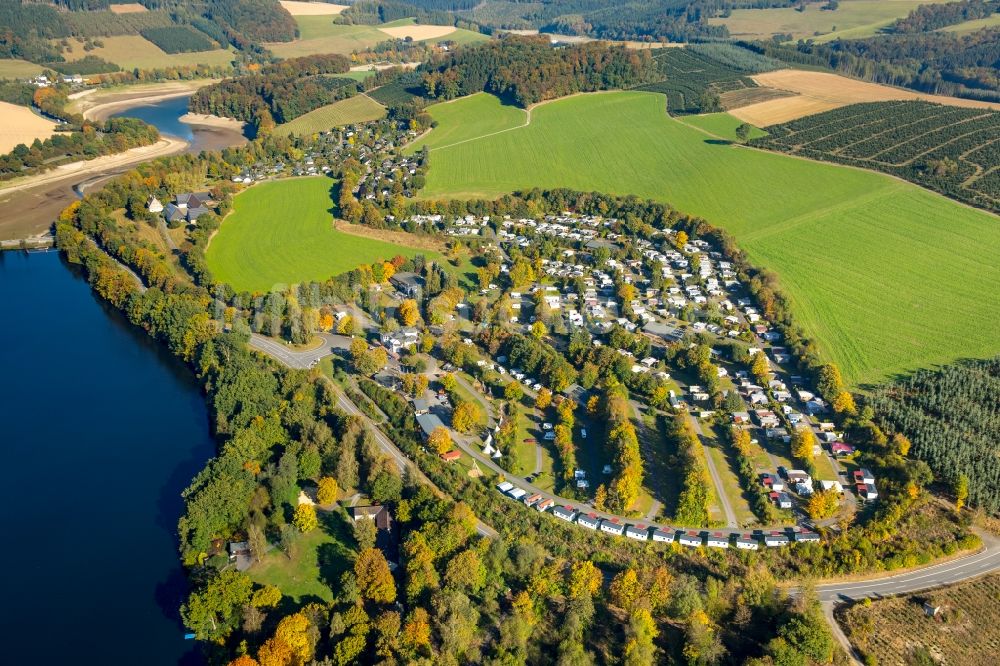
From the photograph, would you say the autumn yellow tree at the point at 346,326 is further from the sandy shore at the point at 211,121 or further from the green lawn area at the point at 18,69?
the green lawn area at the point at 18,69

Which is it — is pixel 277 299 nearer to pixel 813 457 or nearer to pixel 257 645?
pixel 257 645

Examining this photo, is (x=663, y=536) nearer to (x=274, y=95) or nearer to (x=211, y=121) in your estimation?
(x=274, y=95)

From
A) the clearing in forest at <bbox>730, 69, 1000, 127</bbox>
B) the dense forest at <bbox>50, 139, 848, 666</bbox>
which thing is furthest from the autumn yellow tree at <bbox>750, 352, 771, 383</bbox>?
the clearing in forest at <bbox>730, 69, 1000, 127</bbox>

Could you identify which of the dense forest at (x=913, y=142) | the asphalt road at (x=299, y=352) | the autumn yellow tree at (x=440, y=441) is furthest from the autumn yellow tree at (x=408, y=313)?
the dense forest at (x=913, y=142)

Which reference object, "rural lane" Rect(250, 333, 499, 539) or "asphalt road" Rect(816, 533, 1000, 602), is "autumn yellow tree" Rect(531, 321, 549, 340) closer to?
"rural lane" Rect(250, 333, 499, 539)

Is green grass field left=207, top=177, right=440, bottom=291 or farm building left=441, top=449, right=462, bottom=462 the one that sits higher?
green grass field left=207, top=177, right=440, bottom=291

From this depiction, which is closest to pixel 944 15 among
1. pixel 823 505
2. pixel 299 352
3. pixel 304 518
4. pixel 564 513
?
pixel 823 505
